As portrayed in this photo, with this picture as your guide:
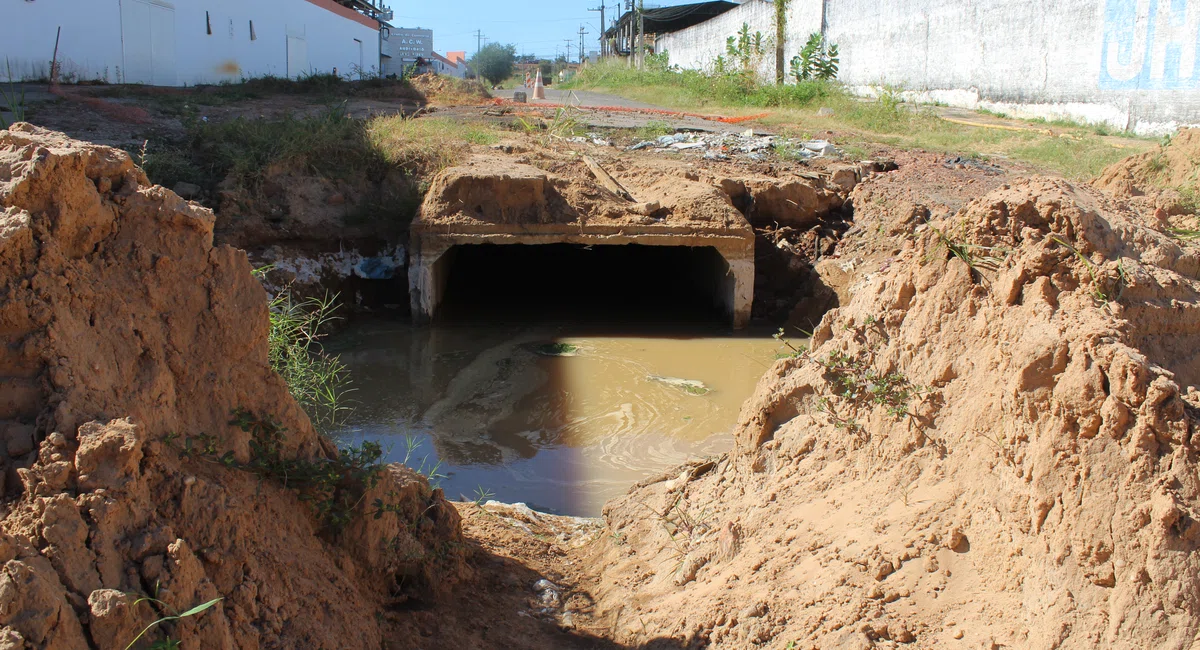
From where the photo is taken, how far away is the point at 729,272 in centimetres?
975

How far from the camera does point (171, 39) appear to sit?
18656 mm

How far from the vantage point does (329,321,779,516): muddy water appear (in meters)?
5.89

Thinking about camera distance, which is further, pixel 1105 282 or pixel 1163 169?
pixel 1163 169

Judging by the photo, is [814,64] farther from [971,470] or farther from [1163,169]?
[971,470]

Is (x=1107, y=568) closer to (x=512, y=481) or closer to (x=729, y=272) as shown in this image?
(x=512, y=481)

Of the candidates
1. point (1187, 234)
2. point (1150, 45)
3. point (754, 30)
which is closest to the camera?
point (1187, 234)

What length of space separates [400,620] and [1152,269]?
2.87 m

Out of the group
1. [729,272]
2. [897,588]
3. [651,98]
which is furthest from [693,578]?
[651,98]

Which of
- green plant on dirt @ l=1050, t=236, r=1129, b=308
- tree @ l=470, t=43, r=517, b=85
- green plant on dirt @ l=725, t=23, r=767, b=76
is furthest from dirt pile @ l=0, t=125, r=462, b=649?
tree @ l=470, t=43, r=517, b=85

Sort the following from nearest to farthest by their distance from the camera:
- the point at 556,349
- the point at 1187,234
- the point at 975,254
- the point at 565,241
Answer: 1. the point at 975,254
2. the point at 1187,234
3. the point at 556,349
4. the point at 565,241

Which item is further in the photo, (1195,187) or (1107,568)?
(1195,187)

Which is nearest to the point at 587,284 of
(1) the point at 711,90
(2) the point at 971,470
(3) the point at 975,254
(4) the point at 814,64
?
(3) the point at 975,254

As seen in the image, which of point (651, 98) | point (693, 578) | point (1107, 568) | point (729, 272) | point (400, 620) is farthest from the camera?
point (651, 98)

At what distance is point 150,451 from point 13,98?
9989mm
